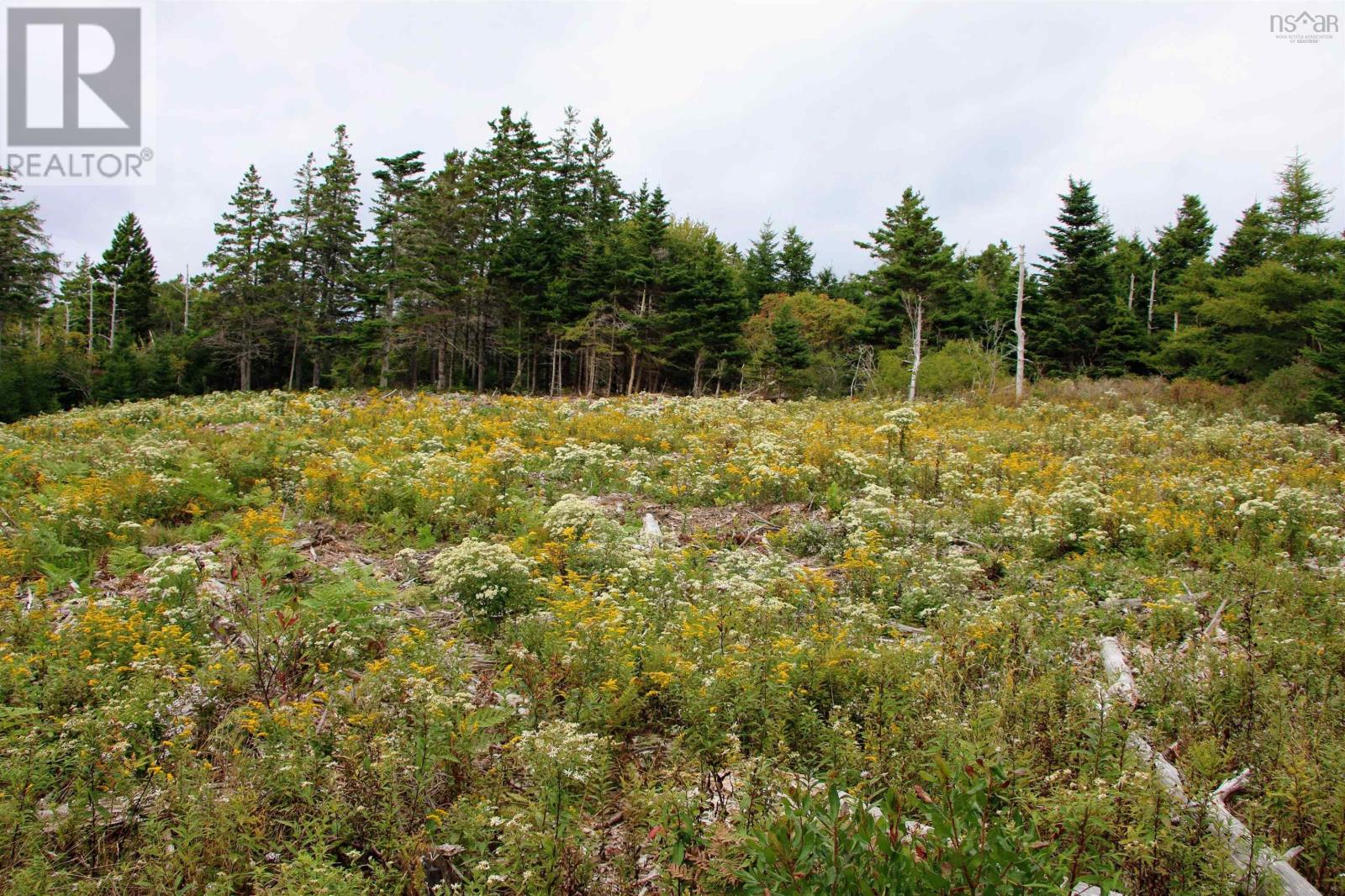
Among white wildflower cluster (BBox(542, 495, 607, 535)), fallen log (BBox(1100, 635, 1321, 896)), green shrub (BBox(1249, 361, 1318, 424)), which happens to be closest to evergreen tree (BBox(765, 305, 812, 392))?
green shrub (BBox(1249, 361, 1318, 424))

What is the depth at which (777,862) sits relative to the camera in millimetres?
2279

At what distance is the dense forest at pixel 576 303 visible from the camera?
116ft

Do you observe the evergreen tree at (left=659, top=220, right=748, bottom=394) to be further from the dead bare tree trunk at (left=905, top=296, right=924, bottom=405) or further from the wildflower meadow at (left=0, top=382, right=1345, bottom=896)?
the wildflower meadow at (left=0, top=382, right=1345, bottom=896)

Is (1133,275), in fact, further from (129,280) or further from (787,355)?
(129,280)

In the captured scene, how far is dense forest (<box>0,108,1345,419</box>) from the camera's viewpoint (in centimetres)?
3538

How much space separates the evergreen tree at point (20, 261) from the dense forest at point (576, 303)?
10 cm

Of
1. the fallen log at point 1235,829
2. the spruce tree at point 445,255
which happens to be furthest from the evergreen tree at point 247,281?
the fallen log at point 1235,829

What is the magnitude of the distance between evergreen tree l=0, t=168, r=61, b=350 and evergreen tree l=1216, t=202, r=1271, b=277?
211 ft

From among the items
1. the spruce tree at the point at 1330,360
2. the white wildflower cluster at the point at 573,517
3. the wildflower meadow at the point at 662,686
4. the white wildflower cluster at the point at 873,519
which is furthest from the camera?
the spruce tree at the point at 1330,360

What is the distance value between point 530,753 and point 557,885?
1.98 feet

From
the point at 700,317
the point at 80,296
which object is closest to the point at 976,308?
the point at 700,317

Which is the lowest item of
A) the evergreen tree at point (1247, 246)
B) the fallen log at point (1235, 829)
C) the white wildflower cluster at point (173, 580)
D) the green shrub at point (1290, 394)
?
the fallen log at point (1235, 829)

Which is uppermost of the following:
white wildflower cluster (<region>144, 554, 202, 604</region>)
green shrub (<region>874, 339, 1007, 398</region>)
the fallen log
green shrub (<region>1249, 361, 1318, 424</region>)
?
green shrub (<region>874, 339, 1007, 398</region>)

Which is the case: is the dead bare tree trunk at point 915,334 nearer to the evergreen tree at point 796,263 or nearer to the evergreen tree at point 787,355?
the evergreen tree at point 787,355
